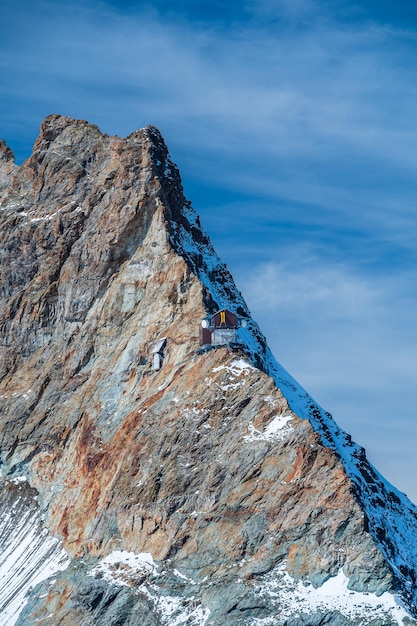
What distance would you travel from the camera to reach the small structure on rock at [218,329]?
188125mm

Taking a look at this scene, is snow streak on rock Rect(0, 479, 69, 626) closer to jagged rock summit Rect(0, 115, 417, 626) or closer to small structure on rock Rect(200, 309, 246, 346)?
jagged rock summit Rect(0, 115, 417, 626)

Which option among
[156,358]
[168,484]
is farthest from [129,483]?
[156,358]

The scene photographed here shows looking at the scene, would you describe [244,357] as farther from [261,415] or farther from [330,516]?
[330,516]

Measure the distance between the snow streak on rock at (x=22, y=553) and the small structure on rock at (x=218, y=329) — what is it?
1039 inches

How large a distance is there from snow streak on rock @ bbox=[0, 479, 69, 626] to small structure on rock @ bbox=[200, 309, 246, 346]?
26.4 metres

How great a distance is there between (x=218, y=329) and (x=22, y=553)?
31.6 metres

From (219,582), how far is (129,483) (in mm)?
16765

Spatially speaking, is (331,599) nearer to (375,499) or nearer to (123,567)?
(123,567)

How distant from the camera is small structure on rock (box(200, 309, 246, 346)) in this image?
617 feet

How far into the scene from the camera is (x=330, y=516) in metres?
169

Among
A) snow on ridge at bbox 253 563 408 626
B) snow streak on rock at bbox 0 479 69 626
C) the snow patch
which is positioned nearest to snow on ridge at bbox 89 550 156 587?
snow streak on rock at bbox 0 479 69 626

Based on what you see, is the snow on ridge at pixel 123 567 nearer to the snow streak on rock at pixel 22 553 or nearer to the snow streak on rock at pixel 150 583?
the snow streak on rock at pixel 150 583

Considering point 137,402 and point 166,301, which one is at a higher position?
point 166,301

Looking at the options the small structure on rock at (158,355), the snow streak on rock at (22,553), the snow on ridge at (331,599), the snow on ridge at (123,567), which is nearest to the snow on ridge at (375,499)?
the snow on ridge at (331,599)
